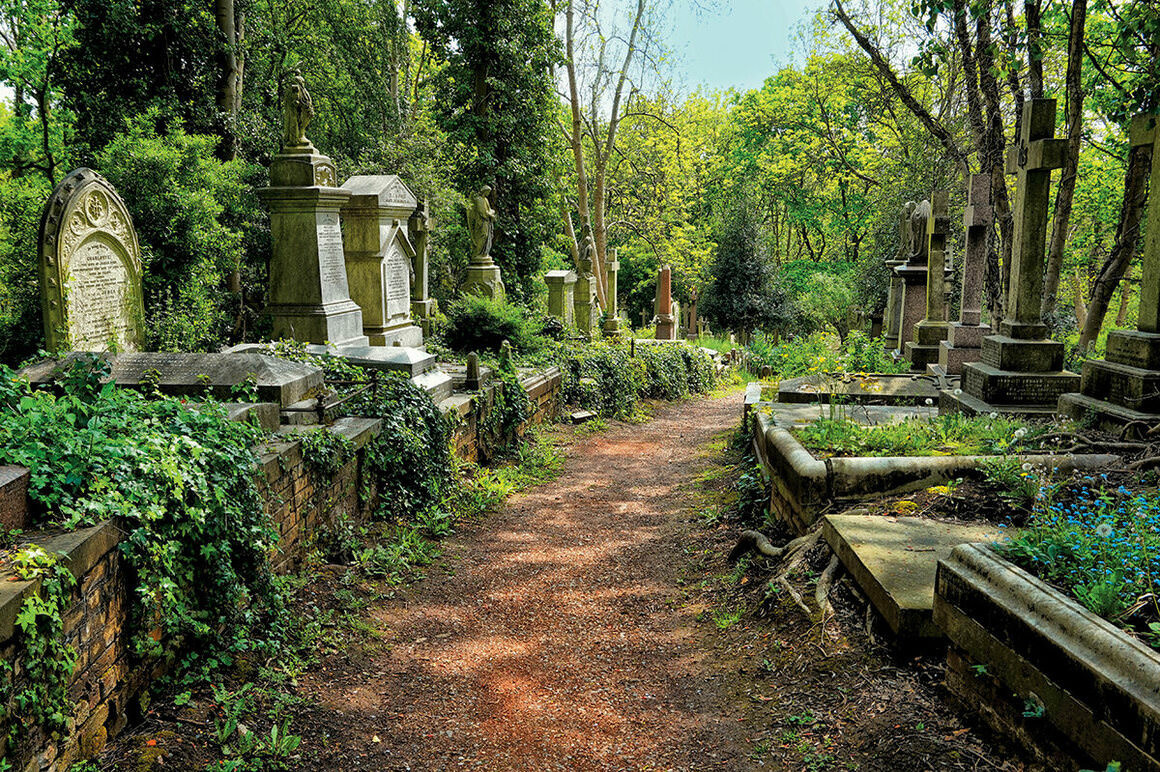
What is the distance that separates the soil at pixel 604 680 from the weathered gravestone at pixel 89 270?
3.67 meters

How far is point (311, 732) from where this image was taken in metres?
3.66

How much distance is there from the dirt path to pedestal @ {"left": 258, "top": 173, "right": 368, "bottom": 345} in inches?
152

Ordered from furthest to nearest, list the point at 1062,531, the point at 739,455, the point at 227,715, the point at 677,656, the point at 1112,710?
the point at 739,455 < the point at 677,656 < the point at 227,715 < the point at 1062,531 < the point at 1112,710

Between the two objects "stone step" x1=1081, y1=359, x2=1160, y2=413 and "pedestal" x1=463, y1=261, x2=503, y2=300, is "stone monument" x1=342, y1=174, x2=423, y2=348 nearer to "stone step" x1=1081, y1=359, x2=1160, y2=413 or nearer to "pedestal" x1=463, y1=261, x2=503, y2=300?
"pedestal" x1=463, y1=261, x2=503, y2=300

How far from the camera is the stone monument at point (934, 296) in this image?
11766 mm

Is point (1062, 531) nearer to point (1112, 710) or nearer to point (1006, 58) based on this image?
point (1112, 710)

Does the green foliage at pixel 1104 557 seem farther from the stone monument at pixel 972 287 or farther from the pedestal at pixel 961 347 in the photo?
the stone monument at pixel 972 287

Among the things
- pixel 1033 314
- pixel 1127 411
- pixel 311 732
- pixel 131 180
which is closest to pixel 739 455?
pixel 1033 314

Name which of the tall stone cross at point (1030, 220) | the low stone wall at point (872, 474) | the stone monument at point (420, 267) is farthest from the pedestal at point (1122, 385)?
the stone monument at point (420, 267)

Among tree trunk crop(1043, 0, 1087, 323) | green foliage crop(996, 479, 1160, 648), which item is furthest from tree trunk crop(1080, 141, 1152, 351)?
green foliage crop(996, 479, 1160, 648)

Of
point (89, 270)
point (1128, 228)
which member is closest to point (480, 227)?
point (89, 270)

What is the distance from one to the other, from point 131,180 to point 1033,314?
38.4 ft

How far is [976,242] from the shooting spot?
10844 millimetres

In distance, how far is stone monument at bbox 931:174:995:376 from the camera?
1034cm
